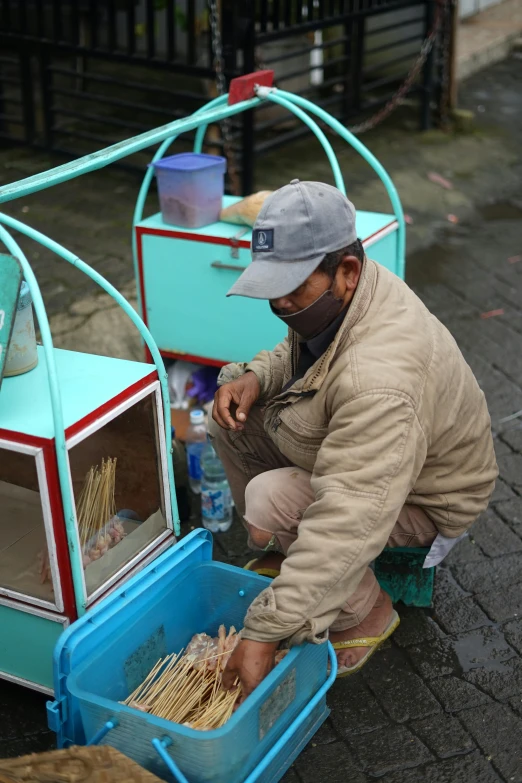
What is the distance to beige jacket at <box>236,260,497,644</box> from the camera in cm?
221

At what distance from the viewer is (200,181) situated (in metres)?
3.76

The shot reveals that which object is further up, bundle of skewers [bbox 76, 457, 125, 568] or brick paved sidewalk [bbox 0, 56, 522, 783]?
bundle of skewers [bbox 76, 457, 125, 568]

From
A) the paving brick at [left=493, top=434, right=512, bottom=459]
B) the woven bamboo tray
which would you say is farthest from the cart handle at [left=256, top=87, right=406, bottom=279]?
the woven bamboo tray

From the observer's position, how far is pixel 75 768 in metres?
2.04

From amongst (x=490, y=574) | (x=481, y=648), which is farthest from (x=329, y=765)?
(x=490, y=574)

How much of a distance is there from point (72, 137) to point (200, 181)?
387 centimetres

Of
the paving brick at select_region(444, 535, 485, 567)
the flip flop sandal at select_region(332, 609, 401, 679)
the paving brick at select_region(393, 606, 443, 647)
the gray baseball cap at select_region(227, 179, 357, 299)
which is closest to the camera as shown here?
the gray baseball cap at select_region(227, 179, 357, 299)

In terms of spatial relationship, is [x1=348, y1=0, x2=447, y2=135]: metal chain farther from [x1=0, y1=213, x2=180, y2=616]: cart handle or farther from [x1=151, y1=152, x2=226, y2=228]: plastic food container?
[x1=0, y1=213, x2=180, y2=616]: cart handle

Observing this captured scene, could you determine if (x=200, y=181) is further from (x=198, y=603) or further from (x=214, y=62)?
(x=214, y=62)

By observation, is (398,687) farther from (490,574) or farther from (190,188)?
(190,188)

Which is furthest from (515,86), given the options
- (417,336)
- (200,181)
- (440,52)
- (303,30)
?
(417,336)

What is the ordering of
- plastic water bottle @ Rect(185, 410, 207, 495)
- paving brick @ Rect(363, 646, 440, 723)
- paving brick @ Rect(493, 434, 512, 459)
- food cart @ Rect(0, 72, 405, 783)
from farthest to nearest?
1. paving brick @ Rect(493, 434, 512, 459)
2. plastic water bottle @ Rect(185, 410, 207, 495)
3. paving brick @ Rect(363, 646, 440, 723)
4. food cart @ Rect(0, 72, 405, 783)

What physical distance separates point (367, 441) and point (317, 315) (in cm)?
39

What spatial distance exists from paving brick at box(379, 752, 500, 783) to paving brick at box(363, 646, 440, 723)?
18 cm
